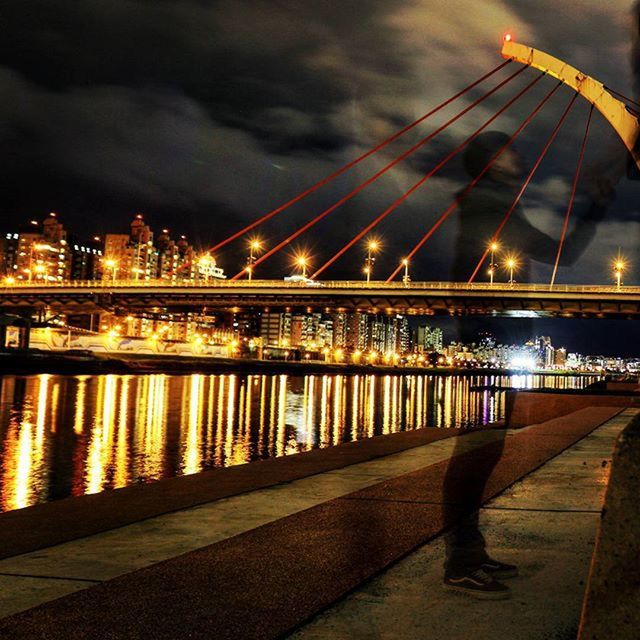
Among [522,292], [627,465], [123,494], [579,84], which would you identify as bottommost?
[123,494]

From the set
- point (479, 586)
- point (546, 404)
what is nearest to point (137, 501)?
point (479, 586)

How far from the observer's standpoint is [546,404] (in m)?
21.0

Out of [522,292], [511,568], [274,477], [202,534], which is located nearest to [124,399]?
[274,477]

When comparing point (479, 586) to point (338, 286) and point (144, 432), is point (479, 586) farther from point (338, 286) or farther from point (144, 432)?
point (338, 286)

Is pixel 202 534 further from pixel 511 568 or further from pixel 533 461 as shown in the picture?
pixel 533 461

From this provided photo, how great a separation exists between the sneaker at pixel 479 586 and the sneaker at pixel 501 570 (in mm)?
126

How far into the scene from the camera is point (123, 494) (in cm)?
802

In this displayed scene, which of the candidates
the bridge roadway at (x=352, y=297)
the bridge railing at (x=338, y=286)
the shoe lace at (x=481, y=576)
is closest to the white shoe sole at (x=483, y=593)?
the shoe lace at (x=481, y=576)

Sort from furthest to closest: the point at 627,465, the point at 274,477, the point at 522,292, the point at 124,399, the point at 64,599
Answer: the point at 522,292
the point at 124,399
the point at 274,477
the point at 64,599
the point at 627,465

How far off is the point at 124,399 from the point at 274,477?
2359 centimetres

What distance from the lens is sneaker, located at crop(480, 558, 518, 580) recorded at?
426 cm

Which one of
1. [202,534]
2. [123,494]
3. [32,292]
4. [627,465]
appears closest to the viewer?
[627,465]

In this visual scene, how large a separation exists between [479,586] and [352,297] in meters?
79.3

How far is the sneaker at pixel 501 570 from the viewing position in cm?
426
